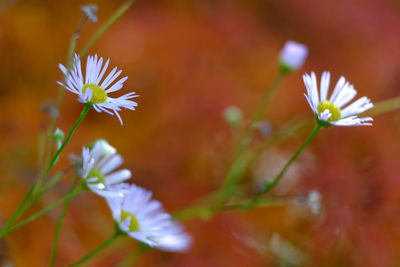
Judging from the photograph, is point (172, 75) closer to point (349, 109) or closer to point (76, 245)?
point (76, 245)

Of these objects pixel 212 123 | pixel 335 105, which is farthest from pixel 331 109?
pixel 212 123

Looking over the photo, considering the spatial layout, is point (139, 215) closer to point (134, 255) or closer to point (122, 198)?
point (122, 198)

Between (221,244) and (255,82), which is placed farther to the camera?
(255,82)

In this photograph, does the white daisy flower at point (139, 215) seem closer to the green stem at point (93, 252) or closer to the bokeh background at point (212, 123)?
the green stem at point (93, 252)

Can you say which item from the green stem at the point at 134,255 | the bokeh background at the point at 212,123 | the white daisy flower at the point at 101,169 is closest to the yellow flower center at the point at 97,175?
the white daisy flower at the point at 101,169

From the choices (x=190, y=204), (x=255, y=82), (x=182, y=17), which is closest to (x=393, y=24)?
(x=255, y=82)
